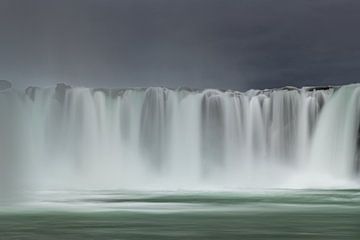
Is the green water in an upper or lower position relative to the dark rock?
lower

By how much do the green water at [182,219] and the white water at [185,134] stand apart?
58.6 feet

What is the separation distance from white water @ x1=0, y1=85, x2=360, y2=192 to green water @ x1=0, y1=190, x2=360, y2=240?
17.8 meters

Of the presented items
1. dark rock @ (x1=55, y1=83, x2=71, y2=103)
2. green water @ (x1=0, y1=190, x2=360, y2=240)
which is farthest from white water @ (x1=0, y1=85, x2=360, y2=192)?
green water @ (x1=0, y1=190, x2=360, y2=240)

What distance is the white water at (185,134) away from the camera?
5259cm

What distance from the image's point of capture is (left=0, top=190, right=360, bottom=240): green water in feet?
68.2

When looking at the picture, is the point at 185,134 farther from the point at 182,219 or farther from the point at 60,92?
the point at 182,219

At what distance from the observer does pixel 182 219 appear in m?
25.1

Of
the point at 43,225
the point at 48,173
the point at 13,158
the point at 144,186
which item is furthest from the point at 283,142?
the point at 43,225

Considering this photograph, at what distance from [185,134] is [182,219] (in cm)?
2932

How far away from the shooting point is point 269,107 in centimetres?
5409

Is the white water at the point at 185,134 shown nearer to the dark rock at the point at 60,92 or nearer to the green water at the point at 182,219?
the dark rock at the point at 60,92

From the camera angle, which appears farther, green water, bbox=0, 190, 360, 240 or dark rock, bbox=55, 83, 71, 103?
dark rock, bbox=55, 83, 71, 103

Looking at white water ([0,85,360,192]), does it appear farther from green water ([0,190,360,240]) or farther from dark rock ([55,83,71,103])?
green water ([0,190,360,240])

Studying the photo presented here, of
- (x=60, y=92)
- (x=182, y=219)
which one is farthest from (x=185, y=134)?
(x=182, y=219)
